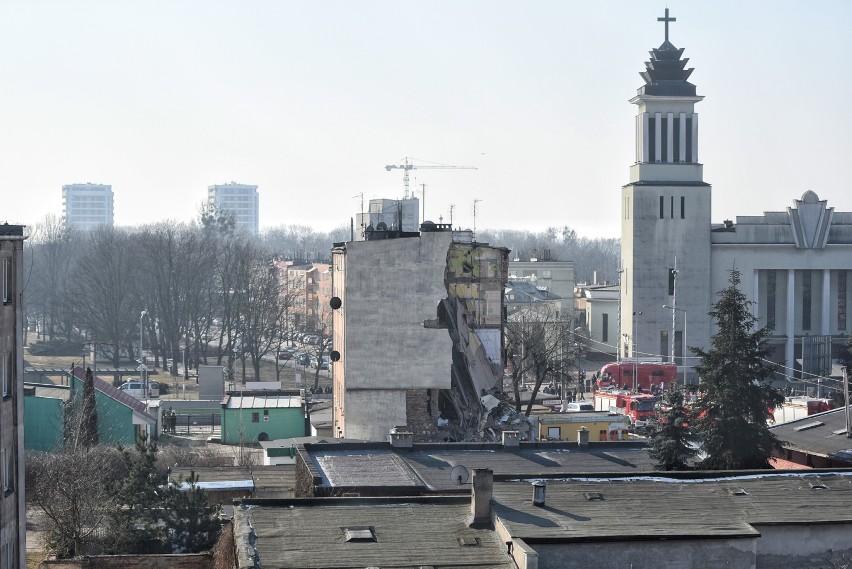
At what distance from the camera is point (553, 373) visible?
73.2 meters

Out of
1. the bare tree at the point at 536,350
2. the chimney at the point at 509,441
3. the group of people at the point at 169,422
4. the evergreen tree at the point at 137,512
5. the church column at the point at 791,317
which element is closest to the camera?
the evergreen tree at the point at 137,512

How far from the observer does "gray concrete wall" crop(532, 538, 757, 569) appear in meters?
22.7

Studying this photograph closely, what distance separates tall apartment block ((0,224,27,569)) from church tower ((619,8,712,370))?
66.6 metres

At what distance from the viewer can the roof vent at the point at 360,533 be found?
23.0m

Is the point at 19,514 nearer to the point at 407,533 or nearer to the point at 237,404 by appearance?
the point at 407,533

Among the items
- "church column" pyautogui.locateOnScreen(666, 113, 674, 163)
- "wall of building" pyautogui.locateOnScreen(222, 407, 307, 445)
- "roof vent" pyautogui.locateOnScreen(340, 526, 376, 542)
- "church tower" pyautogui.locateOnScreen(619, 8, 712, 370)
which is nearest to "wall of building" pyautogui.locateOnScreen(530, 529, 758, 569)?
"roof vent" pyautogui.locateOnScreen(340, 526, 376, 542)

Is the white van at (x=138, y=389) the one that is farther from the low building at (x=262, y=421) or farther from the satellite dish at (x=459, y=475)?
the satellite dish at (x=459, y=475)

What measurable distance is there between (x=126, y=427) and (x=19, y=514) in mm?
30489

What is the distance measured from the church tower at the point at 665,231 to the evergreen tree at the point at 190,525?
199ft

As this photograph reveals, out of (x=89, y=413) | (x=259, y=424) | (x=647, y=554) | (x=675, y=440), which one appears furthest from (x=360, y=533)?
(x=259, y=424)

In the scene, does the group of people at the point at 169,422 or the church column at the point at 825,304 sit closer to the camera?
the group of people at the point at 169,422

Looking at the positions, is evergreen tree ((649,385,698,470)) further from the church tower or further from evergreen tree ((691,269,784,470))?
the church tower

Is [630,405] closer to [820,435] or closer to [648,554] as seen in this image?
[820,435]

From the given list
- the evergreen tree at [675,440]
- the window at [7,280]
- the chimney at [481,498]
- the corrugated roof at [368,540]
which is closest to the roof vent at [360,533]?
the corrugated roof at [368,540]
